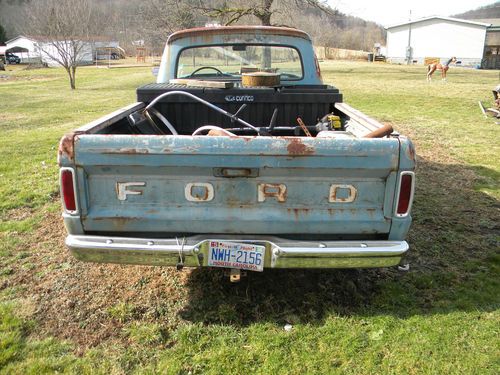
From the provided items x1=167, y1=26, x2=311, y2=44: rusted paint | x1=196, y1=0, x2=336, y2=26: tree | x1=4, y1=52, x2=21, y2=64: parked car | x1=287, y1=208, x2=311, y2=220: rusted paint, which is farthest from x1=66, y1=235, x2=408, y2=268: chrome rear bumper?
x1=4, y1=52, x2=21, y2=64: parked car

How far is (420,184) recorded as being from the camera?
5.82m

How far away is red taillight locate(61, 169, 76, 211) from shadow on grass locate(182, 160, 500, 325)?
1084 millimetres

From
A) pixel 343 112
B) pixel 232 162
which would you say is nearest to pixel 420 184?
pixel 343 112

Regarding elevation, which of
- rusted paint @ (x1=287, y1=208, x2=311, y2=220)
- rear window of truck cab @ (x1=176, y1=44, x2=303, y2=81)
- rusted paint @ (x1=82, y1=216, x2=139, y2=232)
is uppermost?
rear window of truck cab @ (x1=176, y1=44, x2=303, y2=81)

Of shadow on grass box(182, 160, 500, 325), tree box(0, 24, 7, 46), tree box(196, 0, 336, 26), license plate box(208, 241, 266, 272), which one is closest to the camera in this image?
license plate box(208, 241, 266, 272)

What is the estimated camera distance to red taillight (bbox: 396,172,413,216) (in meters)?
2.46

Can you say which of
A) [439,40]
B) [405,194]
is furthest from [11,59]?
[405,194]

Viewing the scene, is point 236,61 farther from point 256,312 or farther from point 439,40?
point 439,40

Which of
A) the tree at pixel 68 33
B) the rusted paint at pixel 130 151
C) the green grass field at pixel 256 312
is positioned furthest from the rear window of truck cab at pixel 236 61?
the tree at pixel 68 33

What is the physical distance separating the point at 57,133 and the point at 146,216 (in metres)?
7.96

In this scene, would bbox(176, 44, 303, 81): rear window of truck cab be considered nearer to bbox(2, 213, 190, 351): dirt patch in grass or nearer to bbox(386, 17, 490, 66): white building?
bbox(2, 213, 190, 351): dirt patch in grass

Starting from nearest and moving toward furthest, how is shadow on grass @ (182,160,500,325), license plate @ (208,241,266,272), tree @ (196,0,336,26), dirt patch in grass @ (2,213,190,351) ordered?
license plate @ (208,241,266,272) < dirt patch in grass @ (2,213,190,351) < shadow on grass @ (182,160,500,325) < tree @ (196,0,336,26)

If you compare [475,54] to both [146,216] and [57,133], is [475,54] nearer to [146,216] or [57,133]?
[57,133]

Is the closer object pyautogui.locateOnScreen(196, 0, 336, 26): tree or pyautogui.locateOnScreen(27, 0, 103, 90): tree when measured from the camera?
pyautogui.locateOnScreen(27, 0, 103, 90): tree
